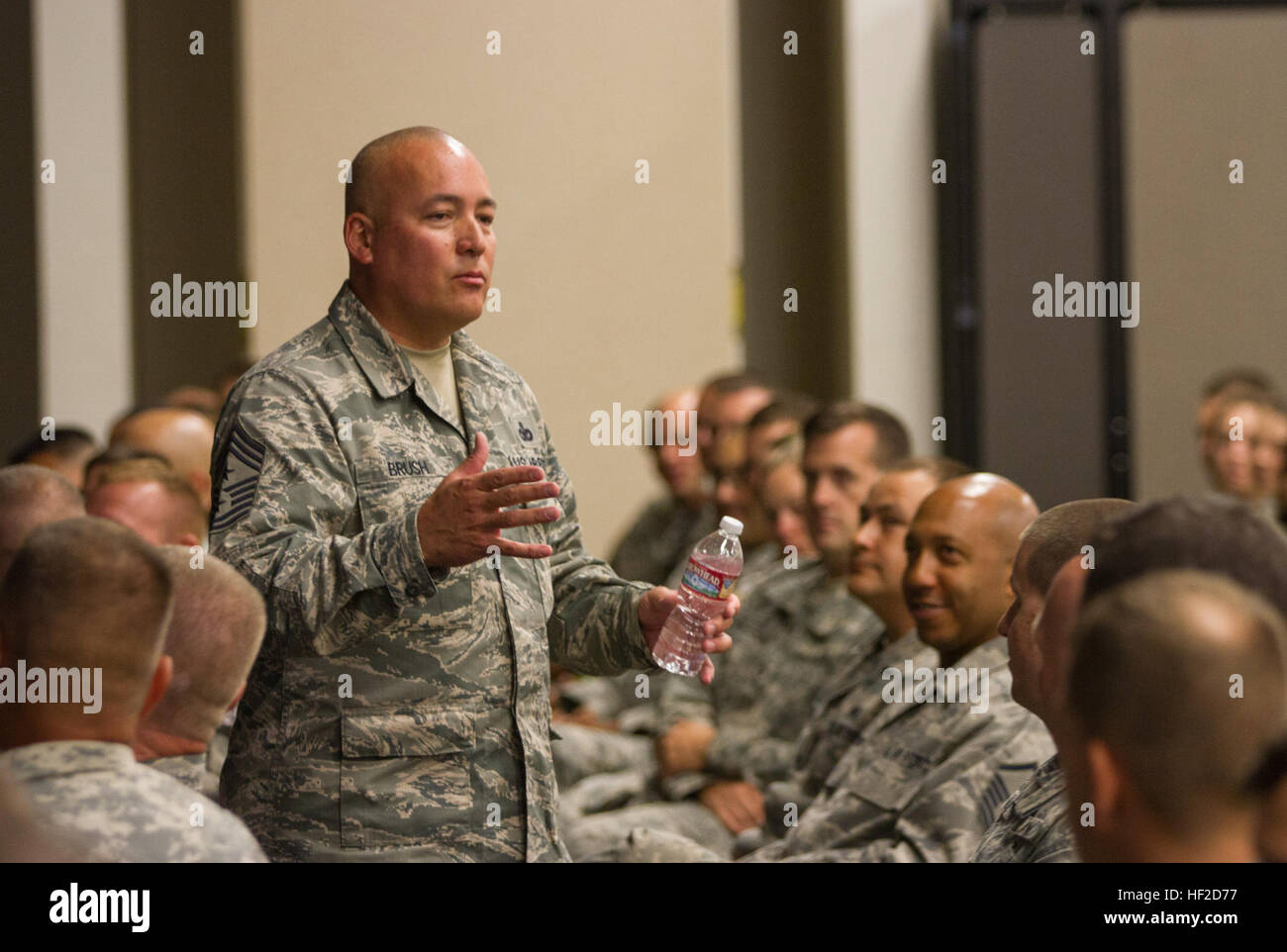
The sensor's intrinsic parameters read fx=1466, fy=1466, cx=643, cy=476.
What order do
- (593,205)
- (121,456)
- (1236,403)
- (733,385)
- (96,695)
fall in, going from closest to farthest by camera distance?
(96,695) → (121,456) → (733,385) → (1236,403) → (593,205)

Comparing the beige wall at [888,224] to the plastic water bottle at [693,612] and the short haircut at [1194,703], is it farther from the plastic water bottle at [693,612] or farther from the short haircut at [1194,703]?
the short haircut at [1194,703]

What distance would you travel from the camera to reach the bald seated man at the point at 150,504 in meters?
2.53

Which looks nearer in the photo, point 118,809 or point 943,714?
point 118,809

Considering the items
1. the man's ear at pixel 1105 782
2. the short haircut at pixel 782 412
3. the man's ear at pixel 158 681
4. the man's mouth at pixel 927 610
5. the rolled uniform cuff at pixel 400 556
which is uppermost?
the short haircut at pixel 782 412

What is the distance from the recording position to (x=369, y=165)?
178cm

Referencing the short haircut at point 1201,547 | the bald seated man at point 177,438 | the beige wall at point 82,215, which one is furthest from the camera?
the beige wall at point 82,215

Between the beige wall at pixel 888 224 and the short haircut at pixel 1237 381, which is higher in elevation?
the beige wall at pixel 888 224

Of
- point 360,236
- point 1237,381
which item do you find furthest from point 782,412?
point 360,236

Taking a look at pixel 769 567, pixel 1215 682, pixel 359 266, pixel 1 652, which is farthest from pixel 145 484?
pixel 1215 682

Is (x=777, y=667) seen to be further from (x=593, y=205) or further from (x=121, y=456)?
(x=593, y=205)

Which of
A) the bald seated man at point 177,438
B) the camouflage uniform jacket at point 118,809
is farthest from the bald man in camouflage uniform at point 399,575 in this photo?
the bald seated man at point 177,438

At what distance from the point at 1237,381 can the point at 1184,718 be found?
13.0ft

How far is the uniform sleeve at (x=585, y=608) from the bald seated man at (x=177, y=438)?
59.0 inches

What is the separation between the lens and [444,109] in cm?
329
